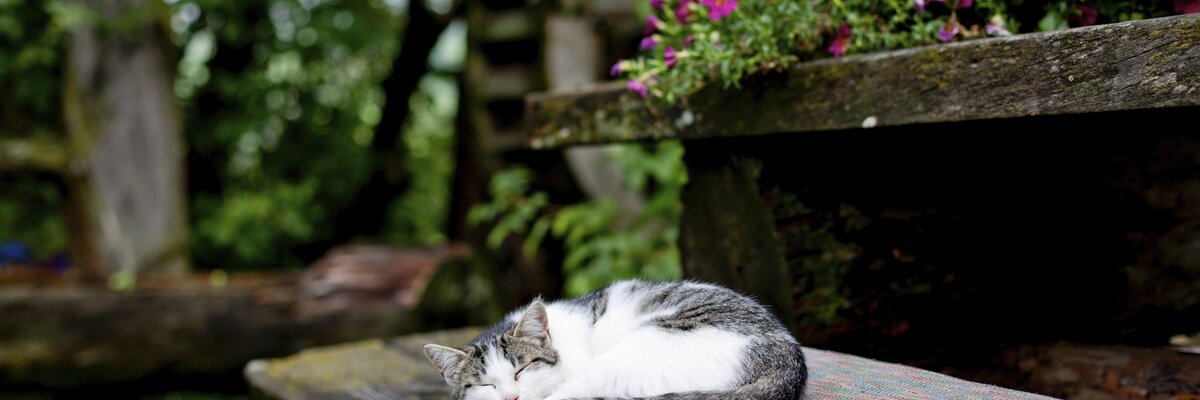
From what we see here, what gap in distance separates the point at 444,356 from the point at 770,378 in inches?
25.0

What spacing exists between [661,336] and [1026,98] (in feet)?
2.36

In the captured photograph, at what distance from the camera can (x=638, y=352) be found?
1.59 m

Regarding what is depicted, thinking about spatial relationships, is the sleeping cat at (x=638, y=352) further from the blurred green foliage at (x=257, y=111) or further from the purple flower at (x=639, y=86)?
the blurred green foliage at (x=257, y=111)

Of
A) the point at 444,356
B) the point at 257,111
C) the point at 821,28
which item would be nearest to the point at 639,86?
the point at 821,28

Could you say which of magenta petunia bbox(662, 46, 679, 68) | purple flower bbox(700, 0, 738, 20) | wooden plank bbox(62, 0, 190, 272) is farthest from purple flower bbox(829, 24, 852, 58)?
wooden plank bbox(62, 0, 190, 272)

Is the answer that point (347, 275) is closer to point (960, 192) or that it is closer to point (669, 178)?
point (669, 178)

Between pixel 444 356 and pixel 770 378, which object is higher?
pixel 444 356

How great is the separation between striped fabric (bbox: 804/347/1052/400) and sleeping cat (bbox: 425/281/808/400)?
0.32 feet

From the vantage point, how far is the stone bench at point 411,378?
1.58 metres

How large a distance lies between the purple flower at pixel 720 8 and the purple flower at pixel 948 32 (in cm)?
41

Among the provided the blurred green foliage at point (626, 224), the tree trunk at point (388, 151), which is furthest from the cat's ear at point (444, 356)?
the tree trunk at point (388, 151)

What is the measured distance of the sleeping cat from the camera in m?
1.52

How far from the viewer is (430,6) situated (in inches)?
258

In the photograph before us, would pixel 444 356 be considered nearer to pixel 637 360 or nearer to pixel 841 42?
pixel 637 360
